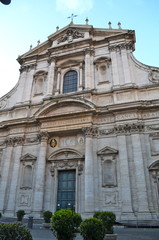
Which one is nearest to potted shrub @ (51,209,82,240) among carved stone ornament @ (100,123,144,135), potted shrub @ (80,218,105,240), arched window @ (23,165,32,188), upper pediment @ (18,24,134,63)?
potted shrub @ (80,218,105,240)

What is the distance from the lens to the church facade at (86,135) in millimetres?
13312

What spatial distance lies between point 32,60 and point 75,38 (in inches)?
191

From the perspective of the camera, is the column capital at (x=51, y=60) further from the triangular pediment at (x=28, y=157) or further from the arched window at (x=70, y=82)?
the triangular pediment at (x=28, y=157)

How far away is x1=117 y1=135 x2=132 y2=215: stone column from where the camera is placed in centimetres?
1241

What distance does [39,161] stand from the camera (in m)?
15.4

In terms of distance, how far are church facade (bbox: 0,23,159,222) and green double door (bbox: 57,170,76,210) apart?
66 millimetres

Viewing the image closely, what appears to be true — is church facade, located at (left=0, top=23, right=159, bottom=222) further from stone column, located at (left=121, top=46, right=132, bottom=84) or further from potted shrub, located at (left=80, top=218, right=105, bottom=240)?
potted shrub, located at (left=80, top=218, right=105, bottom=240)

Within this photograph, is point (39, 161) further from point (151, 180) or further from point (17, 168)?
point (151, 180)

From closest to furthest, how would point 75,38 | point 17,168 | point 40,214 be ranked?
point 40,214 → point 17,168 → point 75,38

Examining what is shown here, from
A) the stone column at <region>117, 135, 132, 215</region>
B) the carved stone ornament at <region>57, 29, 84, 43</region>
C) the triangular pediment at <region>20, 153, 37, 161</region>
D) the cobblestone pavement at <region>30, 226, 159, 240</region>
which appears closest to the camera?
the cobblestone pavement at <region>30, 226, 159, 240</region>

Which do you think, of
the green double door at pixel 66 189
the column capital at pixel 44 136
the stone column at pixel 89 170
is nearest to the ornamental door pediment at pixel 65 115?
the column capital at pixel 44 136

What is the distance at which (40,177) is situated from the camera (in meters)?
14.9

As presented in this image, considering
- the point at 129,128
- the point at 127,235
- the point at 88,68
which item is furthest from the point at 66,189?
the point at 88,68

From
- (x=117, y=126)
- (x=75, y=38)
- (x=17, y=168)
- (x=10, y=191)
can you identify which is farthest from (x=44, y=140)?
(x=75, y=38)
